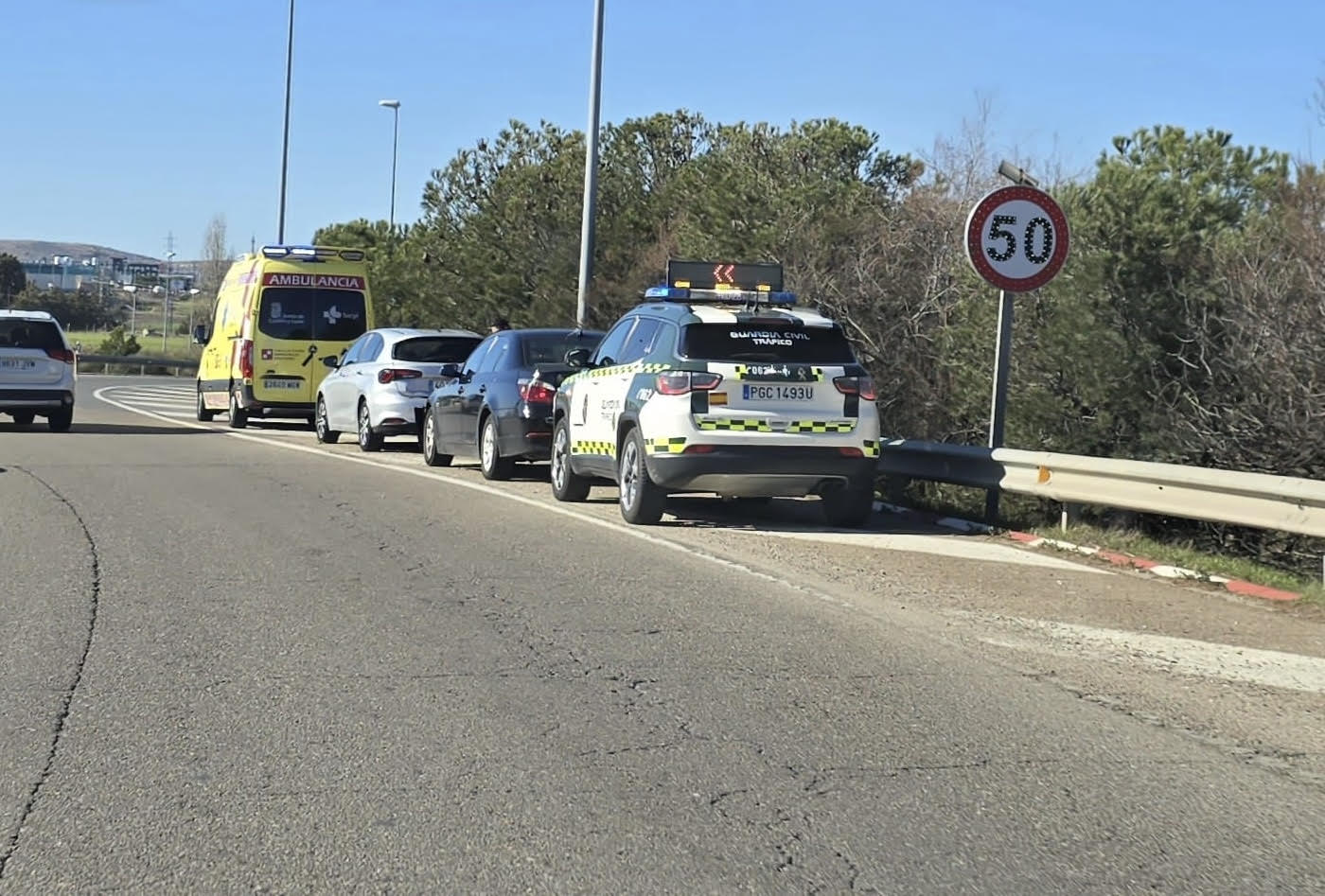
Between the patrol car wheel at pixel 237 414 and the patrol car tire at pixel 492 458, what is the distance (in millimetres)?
10385

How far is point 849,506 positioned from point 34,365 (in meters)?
14.4

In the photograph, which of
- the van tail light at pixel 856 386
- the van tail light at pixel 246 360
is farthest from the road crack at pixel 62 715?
the van tail light at pixel 246 360

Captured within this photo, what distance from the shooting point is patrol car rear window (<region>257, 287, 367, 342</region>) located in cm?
2598

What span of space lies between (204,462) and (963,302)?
8543mm

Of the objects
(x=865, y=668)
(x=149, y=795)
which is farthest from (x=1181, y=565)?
(x=149, y=795)

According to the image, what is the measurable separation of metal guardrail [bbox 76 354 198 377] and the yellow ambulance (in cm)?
3904

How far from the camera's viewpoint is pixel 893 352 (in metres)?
20.9

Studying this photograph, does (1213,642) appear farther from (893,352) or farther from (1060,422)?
(893,352)

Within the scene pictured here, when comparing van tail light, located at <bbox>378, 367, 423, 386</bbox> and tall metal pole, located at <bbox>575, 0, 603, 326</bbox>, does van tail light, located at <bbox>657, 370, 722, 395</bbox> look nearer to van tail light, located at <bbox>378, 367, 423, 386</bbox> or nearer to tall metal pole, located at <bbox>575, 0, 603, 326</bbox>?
van tail light, located at <bbox>378, 367, 423, 386</bbox>

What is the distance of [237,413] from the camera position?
26391mm

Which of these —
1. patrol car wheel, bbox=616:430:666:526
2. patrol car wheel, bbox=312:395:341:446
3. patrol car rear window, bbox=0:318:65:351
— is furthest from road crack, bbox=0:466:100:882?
patrol car rear window, bbox=0:318:65:351

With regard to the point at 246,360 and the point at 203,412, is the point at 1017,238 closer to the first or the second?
the point at 246,360

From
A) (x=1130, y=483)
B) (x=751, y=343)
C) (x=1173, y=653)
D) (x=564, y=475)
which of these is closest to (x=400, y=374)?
(x=564, y=475)

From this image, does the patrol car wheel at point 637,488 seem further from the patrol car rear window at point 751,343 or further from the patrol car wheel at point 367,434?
the patrol car wheel at point 367,434
